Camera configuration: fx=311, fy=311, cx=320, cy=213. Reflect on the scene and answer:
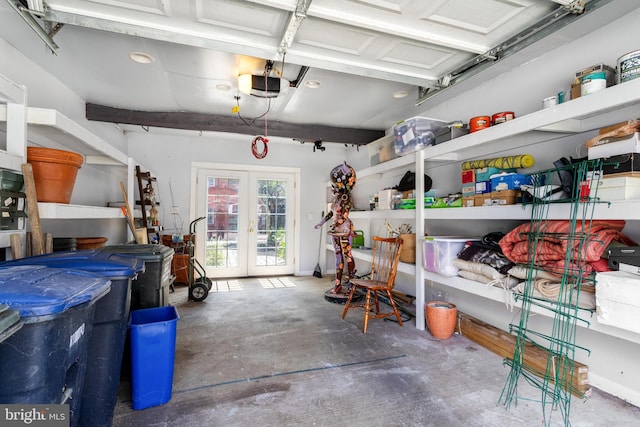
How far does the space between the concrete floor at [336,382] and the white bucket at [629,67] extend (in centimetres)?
192

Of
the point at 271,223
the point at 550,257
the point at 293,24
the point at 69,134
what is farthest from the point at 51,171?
the point at 271,223

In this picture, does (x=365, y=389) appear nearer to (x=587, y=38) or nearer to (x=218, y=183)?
(x=587, y=38)

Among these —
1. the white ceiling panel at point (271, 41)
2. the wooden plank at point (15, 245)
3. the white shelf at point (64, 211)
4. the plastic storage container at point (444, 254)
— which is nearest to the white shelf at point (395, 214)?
the plastic storage container at point (444, 254)

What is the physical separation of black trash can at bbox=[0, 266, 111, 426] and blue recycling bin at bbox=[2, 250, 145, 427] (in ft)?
1.00

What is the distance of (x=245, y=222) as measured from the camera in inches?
223

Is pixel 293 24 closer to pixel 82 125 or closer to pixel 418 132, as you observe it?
pixel 418 132

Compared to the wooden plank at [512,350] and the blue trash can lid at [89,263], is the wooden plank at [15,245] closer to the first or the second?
the blue trash can lid at [89,263]

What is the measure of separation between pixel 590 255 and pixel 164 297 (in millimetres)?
2899

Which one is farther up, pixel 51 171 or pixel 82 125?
pixel 82 125

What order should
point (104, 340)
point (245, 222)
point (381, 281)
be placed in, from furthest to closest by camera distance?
point (245, 222) → point (381, 281) → point (104, 340)

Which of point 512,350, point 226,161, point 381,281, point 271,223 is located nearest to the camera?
point 512,350

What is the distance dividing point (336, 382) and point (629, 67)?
8.36 feet

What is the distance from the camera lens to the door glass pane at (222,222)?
5.51 m

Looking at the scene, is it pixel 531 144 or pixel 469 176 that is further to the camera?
pixel 469 176
